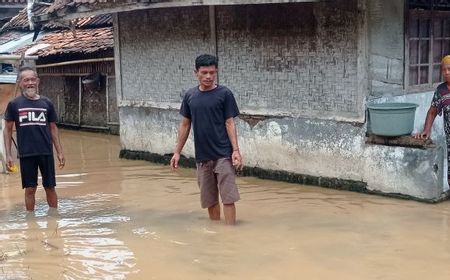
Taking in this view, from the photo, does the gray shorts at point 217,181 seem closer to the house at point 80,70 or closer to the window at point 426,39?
the window at point 426,39

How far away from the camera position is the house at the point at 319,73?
304 inches

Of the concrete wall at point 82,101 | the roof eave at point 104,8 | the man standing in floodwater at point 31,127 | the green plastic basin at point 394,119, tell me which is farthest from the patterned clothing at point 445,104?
the concrete wall at point 82,101

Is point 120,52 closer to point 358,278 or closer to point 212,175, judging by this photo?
point 212,175

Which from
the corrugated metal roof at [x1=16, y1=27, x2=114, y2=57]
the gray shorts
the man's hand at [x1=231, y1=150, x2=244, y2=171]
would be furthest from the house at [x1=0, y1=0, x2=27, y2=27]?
the man's hand at [x1=231, y1=150, x2=244, y2=171]

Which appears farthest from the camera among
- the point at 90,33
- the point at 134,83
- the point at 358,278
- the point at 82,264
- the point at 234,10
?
the point at 90,33

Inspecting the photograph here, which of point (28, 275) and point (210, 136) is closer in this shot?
point (28, 275)

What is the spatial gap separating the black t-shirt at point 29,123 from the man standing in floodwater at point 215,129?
1.81 m

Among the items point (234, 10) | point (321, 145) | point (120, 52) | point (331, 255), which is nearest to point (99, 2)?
point (120, 52)

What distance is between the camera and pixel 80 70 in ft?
50.5

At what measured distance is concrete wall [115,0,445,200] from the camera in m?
7.71

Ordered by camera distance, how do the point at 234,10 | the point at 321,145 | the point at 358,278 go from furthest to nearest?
the point at 234,10, the point at 321,145, the point at 358,278

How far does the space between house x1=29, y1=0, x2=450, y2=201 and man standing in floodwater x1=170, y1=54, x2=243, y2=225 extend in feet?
6.74

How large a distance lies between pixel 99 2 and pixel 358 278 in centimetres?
686

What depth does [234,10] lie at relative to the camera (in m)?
9.10
